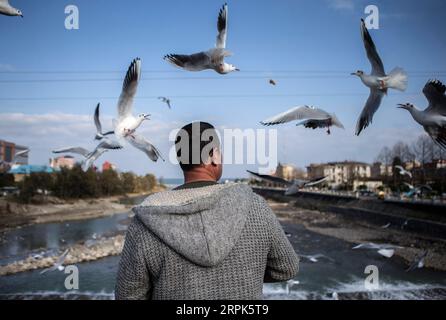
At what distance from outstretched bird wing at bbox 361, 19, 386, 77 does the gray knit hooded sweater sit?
1.87m

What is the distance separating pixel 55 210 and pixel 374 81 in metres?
21.3

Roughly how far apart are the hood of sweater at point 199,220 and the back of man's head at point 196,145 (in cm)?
7

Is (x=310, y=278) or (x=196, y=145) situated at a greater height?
(x=196, y=145)

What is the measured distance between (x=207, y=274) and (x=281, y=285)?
7.74m

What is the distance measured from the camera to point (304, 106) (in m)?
2.55

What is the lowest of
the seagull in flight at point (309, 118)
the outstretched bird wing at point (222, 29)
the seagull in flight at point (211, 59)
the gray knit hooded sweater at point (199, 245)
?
the gray knit hooded sweater at point (199, 245)

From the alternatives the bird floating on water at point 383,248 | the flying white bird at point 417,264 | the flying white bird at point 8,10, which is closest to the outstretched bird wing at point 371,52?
the flying white bird at point 8,10

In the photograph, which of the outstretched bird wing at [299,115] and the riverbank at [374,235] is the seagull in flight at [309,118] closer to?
the outstretched bird wing at [299,115]

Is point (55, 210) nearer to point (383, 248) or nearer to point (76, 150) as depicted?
point (383, 248)

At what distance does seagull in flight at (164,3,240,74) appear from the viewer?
2516 millimetres

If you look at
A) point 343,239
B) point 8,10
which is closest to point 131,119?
point 8,10

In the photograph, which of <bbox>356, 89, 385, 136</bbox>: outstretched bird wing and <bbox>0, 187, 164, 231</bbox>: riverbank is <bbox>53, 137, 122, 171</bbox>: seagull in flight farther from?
<bbox>0, 187, 164, 231</bbox>: riverbank

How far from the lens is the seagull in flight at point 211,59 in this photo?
99.0 inches
